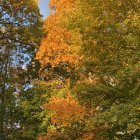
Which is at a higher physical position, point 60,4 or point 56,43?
point 60,4

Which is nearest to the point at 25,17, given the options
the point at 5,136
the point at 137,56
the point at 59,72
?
the point at 59,72

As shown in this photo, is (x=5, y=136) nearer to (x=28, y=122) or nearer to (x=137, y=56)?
(x=28, y=122)

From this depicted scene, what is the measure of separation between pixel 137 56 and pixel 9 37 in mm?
14680

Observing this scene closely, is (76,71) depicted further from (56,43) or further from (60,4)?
(60,4)

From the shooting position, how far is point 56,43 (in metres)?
20.9

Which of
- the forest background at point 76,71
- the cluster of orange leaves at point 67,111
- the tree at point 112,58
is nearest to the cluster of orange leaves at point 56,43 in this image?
the forest background at point 76,71

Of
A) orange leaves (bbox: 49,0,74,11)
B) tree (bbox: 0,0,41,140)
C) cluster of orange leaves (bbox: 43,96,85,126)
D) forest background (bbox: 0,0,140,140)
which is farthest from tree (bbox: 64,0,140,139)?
tree (bbox: 0,0,41,140)

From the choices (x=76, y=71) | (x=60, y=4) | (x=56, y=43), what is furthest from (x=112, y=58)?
(x=60, y=4)

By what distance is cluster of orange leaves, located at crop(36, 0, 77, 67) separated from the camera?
20236mm

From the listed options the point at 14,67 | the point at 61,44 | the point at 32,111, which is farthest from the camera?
the point at 14,67

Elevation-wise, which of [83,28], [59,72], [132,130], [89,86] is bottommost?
[132,130]

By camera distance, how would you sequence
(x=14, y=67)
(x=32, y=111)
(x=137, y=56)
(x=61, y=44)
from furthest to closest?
(x=14, y=67)
(x=32, y=111)
(x=61, y=44)
(x=137, y=56)

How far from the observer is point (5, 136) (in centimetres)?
2570

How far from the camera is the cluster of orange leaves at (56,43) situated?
20236 mm
